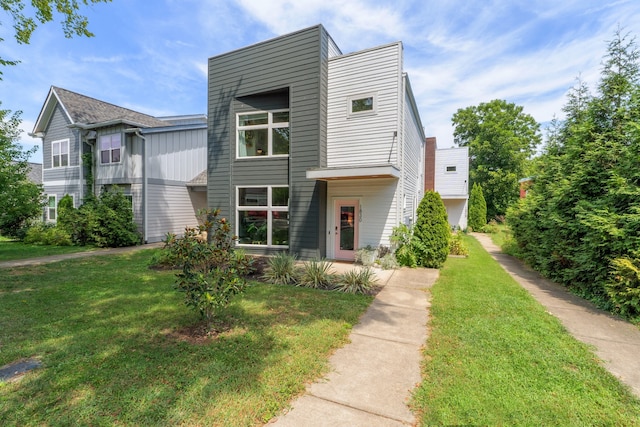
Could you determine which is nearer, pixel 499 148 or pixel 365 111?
pixel 365 111

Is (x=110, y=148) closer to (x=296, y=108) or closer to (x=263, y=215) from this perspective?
(x=263, y=215)

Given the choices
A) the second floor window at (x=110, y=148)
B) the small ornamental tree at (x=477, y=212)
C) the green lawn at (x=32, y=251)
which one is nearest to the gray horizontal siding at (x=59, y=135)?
the second floor window at (x=110, y=148)

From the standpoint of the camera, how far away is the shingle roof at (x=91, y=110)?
48.5 feet

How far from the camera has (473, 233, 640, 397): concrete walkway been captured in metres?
3.28

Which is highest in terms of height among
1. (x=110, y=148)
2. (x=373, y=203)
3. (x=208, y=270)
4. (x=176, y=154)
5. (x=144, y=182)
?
(x=110, y=148)

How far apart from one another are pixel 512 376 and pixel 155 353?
410cm

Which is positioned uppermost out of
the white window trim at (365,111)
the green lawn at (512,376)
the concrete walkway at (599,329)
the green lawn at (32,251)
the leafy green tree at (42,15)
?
the leafy green tree at (42,15)

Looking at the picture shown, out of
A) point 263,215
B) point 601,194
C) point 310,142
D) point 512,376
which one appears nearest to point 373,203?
point 310,142

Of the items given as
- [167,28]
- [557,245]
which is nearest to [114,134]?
[167,28]

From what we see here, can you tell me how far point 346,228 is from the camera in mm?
9727

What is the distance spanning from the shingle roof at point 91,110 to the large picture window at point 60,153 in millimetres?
1848

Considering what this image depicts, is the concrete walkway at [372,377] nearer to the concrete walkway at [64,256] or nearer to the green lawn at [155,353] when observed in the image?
the green lawn at [155,353]

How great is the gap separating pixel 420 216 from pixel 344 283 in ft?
12.5

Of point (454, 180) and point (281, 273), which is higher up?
point (454, 180)
